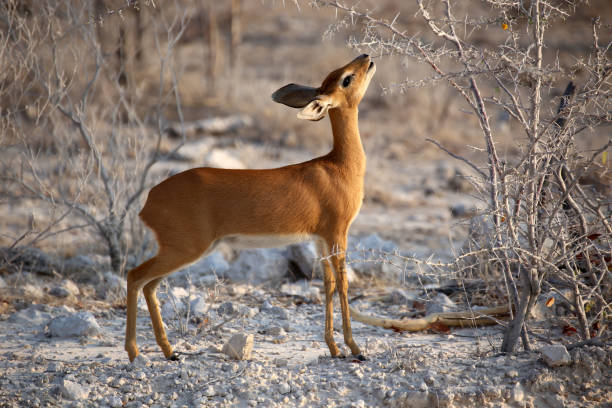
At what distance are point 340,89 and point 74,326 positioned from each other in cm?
268

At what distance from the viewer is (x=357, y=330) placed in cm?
552

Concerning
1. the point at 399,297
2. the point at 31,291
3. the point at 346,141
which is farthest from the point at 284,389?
the point at 31,291

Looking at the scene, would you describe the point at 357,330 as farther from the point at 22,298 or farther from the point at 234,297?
the point at 22,298

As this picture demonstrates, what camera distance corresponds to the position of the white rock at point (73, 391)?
3.83m

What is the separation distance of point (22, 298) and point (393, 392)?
11.7ft

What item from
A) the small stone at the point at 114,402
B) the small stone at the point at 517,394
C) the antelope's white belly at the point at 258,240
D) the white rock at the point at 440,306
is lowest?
the small stone at the point at 114,402

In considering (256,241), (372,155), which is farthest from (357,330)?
(372,155)

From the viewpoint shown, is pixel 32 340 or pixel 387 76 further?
pixel 387 76

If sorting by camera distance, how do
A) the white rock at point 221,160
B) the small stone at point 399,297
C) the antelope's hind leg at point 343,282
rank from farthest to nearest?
the white rock at point 221,160 → the small stone at point 399,297 → the antelope's hind leg at point 343,282

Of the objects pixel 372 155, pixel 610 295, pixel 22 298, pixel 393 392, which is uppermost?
pixel 372 155

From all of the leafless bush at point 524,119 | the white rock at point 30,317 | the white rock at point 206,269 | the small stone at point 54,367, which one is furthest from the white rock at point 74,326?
the leafless bush at point 524,119

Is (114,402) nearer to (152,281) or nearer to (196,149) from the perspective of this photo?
(152,281)

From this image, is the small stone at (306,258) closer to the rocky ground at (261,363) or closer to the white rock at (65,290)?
the rocky ground at (261,363)

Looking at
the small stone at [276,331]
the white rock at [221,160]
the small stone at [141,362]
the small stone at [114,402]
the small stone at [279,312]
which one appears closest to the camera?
the small stone at [114,402]
